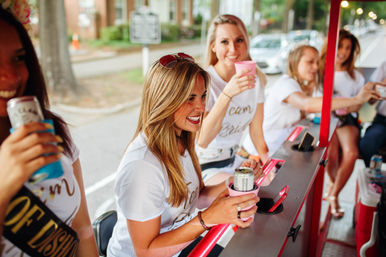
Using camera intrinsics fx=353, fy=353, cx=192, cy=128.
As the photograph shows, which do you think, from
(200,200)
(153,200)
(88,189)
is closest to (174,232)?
(153,200)

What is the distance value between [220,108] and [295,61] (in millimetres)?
1359

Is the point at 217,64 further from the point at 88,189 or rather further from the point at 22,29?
the point at 88,189

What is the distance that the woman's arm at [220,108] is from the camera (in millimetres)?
2297

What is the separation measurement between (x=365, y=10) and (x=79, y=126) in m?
5.93

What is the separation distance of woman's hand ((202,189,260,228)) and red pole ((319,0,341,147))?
141cm

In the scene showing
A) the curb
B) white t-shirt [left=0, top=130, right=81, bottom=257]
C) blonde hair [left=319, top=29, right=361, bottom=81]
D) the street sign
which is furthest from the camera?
the street sign

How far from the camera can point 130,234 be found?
1640mm

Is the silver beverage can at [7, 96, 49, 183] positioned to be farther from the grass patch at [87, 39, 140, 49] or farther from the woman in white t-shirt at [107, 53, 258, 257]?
the grass patch at [87, 39, 140, 49]

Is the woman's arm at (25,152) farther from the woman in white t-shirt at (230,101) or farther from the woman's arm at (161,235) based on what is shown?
the woman in white t-shirt at (230,101)

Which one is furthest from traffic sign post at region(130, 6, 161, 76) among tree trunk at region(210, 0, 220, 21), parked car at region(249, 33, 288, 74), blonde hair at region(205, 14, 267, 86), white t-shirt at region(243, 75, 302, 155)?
blonde hair at region(205, 14, 267, 86)

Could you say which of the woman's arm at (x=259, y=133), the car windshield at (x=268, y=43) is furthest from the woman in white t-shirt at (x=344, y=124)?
the car windshield at (x=268, y=43)

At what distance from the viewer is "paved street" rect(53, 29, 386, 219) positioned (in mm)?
4598

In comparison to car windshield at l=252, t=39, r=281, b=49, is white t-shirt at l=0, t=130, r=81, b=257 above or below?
below

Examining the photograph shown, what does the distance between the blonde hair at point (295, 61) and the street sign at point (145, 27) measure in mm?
6346
